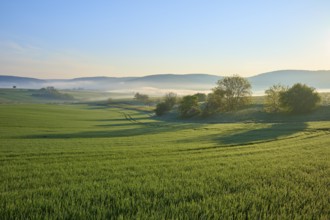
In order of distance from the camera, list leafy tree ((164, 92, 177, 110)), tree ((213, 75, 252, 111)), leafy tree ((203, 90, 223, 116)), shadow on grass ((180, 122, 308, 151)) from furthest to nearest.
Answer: leafy tree ((164, 92, 177, 110)) → tree ((213, 75, 252, 111)) → leafy tree ((203, 90, 223, 116)) → shadow on grass ((180, 122, 308, 151))

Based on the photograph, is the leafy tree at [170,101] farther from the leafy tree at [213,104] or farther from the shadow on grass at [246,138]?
the shadow on grass at [246,138]

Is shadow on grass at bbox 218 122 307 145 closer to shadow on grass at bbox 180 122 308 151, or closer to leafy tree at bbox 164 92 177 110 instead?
shadow on grass at bbox 180 122 308 151

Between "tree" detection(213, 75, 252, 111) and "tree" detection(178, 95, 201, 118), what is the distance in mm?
8244

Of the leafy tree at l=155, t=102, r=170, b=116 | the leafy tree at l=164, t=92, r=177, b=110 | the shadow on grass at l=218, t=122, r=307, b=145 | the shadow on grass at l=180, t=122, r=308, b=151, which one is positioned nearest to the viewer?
the shadow on grass at l=180, t=122, r=308, b=151

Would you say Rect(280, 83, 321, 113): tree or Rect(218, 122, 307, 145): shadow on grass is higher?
Rect(280, 83, 321, 113): tree

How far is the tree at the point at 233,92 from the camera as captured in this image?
87312mm

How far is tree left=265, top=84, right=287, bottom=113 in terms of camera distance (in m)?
69.5

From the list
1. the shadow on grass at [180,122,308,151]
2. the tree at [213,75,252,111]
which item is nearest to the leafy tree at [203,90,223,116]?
the tree at [213,75,252,111]

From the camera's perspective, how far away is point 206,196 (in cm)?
777

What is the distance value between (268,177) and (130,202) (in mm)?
5853

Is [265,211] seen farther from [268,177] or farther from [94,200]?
[94,200]

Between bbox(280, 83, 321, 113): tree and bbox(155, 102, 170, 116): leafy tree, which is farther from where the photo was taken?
bbox(155, 102, 170, 116): leafy tree

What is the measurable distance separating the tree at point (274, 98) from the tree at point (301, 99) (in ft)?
7.98

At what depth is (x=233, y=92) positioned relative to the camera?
8912 centimetres
